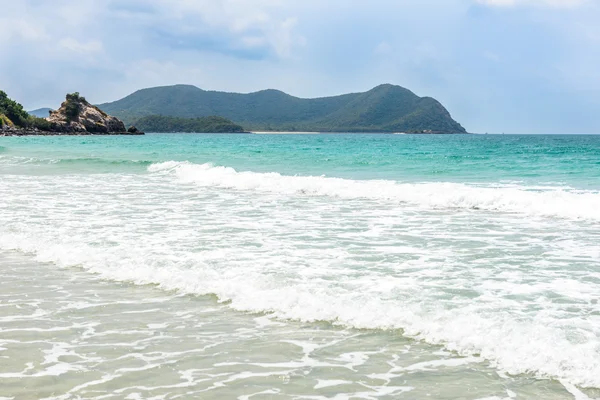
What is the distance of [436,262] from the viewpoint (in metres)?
9.46

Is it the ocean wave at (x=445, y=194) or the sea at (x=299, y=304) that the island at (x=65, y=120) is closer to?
the ocean wave at (x=445, y=194)

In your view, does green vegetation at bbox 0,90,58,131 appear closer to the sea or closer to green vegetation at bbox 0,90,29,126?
green vegetation at bbox 0,90,29,126

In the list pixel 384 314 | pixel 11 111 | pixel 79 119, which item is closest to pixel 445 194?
pixel 384 314

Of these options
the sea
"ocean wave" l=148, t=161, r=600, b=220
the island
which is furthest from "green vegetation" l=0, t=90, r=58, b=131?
the sea

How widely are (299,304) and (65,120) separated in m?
166

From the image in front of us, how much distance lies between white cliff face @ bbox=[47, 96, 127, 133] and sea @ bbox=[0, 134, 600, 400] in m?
154

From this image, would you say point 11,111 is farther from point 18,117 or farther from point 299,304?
point 299,304

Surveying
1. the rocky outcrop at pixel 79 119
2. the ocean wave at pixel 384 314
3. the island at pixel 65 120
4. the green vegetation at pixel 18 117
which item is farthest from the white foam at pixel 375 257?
the rocky outcrop at pixel 79 119

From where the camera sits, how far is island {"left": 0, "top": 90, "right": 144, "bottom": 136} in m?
150

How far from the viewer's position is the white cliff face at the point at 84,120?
158500mm

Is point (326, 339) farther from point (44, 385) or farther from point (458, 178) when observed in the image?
point (458, 178)

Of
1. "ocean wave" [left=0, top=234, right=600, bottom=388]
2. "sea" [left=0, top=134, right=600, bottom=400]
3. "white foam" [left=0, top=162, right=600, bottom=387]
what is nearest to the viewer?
"sea" [left=0, top=134, right=600, bottom=400]

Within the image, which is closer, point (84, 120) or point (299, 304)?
point (299, 304)

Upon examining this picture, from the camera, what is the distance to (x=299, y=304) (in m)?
7.13
